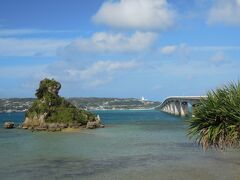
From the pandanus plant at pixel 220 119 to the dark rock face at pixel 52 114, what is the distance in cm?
7941

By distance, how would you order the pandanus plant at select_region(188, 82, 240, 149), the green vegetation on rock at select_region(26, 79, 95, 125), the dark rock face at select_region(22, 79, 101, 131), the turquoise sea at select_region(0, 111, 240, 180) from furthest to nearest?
1. the green vegetation on rock at select_region(26, 79, 95, 125)
2. the dark rock face at select_region(22, 79, 101, 131)
3. the turquoise sea at select_region(0, 111, 240, 180)
4. the pandanus plant at select_region(188, 82, 240, 149)

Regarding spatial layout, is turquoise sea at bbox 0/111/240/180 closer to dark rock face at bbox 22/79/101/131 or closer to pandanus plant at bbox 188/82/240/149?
pandanus plant at bbox 188/82/240/149

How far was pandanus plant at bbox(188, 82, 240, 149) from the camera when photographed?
32781 millimetres

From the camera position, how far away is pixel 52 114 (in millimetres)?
121250

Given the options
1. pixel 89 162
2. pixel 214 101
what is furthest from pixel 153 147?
pixel 214 101

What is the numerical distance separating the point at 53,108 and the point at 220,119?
3664 inches

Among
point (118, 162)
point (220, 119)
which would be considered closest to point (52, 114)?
point (118, 162)

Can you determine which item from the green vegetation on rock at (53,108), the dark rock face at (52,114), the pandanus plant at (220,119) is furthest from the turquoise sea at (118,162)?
the green vegetation on rock at (53,108)

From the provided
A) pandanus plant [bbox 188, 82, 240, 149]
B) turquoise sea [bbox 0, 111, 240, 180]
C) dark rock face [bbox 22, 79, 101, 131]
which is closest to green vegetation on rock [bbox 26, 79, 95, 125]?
dark rock face [bbox 22, 79, 101, 131]

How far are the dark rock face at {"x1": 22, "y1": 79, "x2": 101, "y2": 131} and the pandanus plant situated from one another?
261ft

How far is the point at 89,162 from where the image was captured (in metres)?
53.5

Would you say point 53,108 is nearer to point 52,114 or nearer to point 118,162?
point 52,114

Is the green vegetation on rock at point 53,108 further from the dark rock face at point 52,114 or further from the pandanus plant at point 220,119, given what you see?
the pandanus plant at point 220,119

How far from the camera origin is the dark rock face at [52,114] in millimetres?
116625
